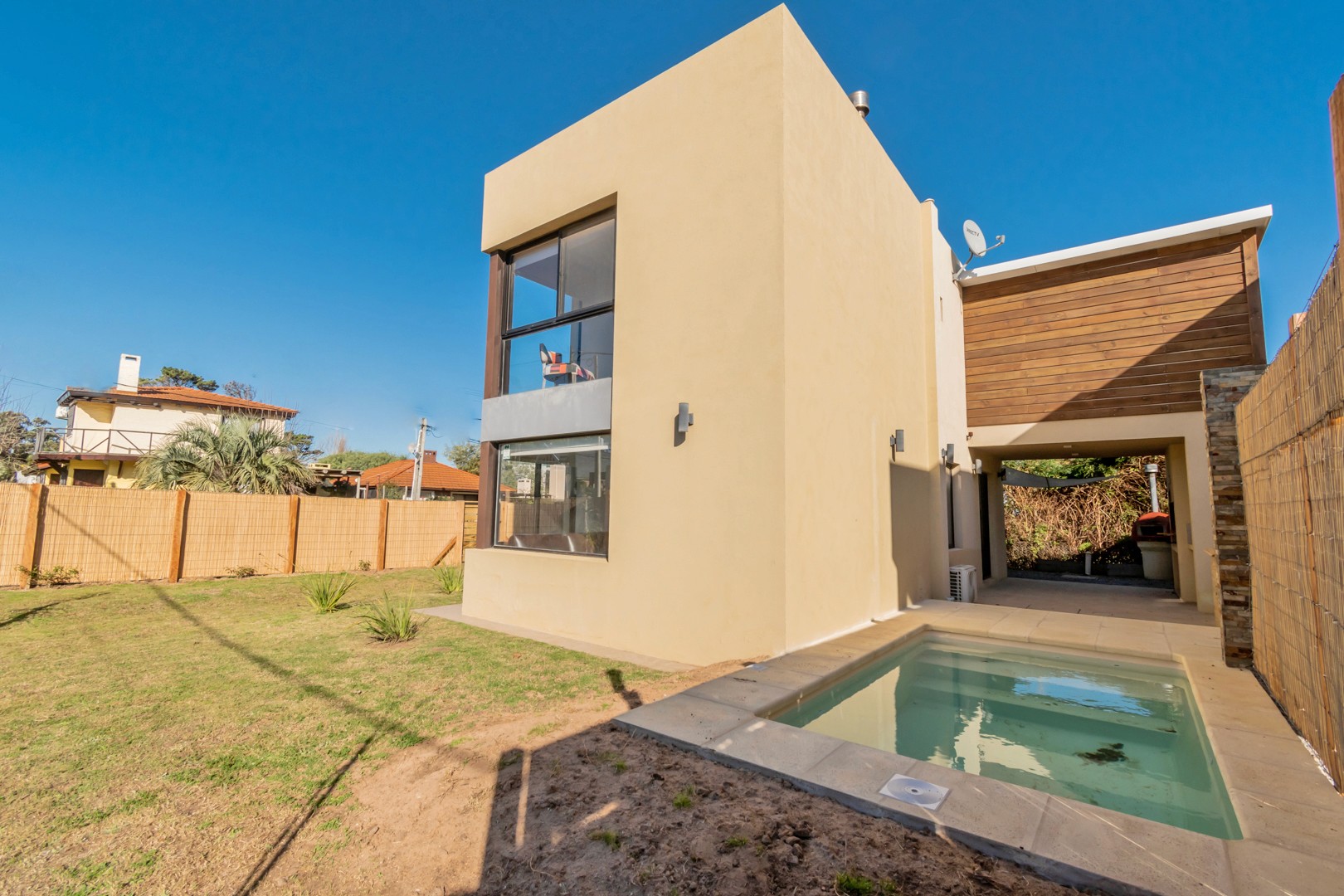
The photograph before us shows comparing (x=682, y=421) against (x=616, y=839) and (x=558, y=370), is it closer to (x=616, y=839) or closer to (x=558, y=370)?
(x=558, y=370)

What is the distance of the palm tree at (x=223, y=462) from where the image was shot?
13289mm

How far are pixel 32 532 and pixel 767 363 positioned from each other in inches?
500

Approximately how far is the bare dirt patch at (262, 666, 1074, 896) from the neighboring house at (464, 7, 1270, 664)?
2.67 metres

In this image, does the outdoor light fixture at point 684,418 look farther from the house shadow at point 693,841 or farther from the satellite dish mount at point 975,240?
the satellite dish mount at point 975,240

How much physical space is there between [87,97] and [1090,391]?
66.3ft

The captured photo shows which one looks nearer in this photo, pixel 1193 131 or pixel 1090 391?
pixel 1090 391

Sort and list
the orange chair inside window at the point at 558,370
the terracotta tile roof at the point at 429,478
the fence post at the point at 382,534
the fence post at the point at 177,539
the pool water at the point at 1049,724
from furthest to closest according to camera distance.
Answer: the terracotta tile roof at the point at 429,478 → the fence post at the point at 382,534 → the fence post at the point at 177,539 → the orange chair inside window at the point at 558,370 → the pool water at the point at 1049,724

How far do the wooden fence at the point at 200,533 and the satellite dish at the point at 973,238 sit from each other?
1334 centimetres

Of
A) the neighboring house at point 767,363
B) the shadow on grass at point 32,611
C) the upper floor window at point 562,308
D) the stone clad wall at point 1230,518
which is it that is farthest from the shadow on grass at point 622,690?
the shadow on grass at point 32,611

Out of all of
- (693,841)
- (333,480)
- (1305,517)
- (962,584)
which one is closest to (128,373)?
(333,480)

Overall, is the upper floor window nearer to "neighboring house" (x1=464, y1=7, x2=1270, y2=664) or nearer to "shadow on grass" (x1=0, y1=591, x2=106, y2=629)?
"neighboring house" (x1=464, y1=7, x2=1270, y2=664)

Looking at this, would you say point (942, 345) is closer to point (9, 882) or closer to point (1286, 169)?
point (1286, 169)

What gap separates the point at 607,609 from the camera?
258 inches

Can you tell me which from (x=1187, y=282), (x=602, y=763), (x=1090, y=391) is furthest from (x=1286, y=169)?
(x=602, y=763)
